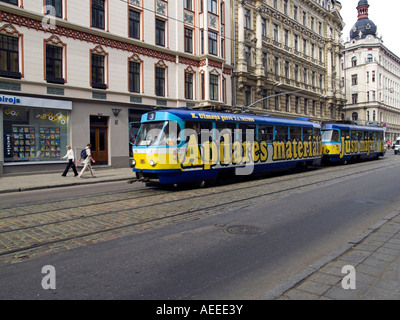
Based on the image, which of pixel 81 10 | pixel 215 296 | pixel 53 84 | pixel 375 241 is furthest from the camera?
pixel 81 10

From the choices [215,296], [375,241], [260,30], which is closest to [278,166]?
[375,241]

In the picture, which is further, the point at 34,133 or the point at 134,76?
the point at 134,76

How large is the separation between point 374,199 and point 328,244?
5.12m

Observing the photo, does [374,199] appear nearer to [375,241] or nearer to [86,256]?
[375,241]

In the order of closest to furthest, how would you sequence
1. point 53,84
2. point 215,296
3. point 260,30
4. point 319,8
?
point 215,296, point 53,84, point 260,30, point 319,8

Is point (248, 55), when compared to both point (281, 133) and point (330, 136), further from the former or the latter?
point (281, 133)

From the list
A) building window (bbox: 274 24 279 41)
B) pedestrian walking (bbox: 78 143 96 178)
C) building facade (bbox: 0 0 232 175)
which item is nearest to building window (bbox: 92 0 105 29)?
building facade (bbox: 0 0 232 175)

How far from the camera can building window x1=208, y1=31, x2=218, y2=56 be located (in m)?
27.1

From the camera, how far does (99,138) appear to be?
69.1 ft

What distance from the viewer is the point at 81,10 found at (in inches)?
771

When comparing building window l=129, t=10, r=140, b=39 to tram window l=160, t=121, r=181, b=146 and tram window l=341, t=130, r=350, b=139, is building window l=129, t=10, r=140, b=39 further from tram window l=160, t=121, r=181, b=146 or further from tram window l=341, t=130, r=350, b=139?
tram window l=341, t=130, r=350, b=139

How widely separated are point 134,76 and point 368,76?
66821mm

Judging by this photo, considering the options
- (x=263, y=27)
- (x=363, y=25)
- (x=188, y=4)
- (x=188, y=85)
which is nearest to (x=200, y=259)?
(x=188, y=85)

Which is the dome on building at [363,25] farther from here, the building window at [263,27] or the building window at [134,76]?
the building window at [134,76]
